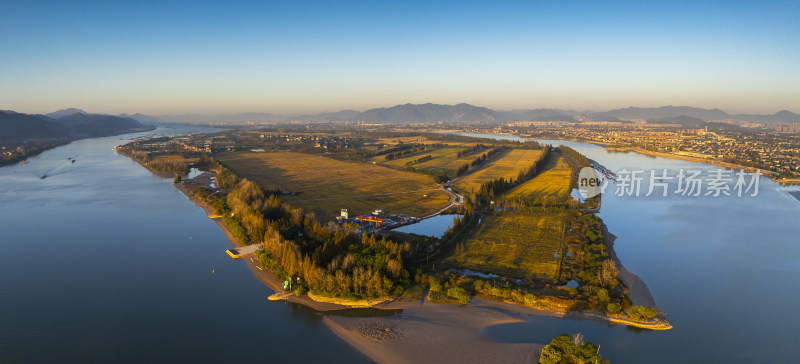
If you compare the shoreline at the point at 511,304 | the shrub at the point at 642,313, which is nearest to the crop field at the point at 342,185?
the shoreline at the point at 511,304

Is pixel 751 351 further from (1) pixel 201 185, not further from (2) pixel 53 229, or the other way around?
(1) pixel 201 185

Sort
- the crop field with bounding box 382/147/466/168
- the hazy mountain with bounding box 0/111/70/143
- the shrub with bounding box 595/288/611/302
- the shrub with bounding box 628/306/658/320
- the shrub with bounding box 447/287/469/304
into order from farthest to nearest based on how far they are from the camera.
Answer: the hazy mountain with bounding box 0/111/70/143
the crop field with bounding box 382/147/466/168
the shrub with bounding box 447/287/469/304
the shrub with bounding box 595/288/611/302
the shrub with bounding box 628/306/658/320

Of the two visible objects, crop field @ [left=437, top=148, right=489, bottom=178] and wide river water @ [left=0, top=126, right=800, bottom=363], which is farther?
crop field @ [left=437, top=148, right=489, bottom=178]

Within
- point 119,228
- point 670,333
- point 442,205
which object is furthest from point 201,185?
point 670,333

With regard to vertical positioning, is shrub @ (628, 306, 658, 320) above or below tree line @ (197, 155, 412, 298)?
below

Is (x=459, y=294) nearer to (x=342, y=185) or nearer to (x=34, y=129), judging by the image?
(x=342, y=185)

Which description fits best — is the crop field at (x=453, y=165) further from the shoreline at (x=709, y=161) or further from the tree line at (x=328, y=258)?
the shoreline at (x=709, y=161)

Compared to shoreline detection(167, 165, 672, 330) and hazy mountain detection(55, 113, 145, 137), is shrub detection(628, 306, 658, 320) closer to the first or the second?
shoreline detection(167, 165, 672, 330)

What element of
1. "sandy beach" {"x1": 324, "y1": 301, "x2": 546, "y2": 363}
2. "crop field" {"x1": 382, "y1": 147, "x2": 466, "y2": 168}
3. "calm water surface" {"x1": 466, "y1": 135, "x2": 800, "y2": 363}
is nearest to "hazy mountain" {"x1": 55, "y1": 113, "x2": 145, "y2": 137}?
"crop field" {"x1": 382, "y1": 147, "x2": 466, "y2": 168}

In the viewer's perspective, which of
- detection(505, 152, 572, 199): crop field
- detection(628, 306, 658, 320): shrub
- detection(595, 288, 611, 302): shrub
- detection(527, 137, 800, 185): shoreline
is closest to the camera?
detection(628, 306, 658, 320): shrub
